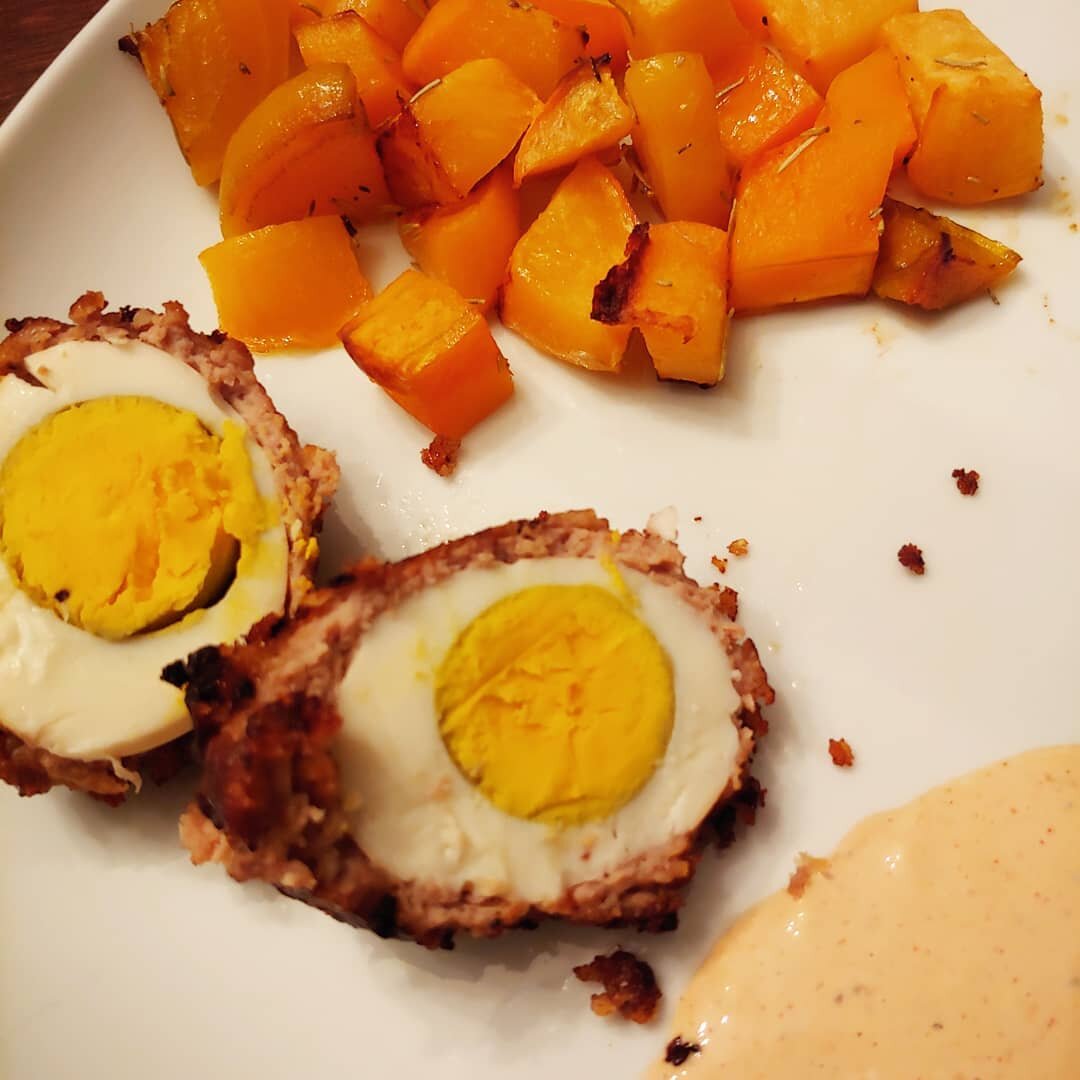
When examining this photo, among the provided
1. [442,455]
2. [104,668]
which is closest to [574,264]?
[442,455]

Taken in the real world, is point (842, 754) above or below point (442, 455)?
below

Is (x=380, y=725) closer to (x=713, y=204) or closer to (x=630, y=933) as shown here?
(x=630, y=933)

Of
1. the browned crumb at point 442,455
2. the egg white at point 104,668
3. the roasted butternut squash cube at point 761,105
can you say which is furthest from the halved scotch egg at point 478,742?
the roasted butternut squash cube at point 761,105

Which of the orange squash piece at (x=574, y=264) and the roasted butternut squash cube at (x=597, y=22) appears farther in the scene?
the roasted butternut squash cube at (x=597, y=22)

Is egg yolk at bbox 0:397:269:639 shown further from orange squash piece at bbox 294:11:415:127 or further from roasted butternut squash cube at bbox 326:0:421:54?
roasted butternut squash cube at bbox 326:0:421:54

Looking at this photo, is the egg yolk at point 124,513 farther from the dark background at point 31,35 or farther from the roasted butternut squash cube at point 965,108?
the roasted butternut squash cube at point 965,108

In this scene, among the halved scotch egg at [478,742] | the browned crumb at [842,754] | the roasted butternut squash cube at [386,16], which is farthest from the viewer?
the roasted butternut squash cube at [386,16]

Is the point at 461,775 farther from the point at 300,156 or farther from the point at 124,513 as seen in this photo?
the point at 300,156
